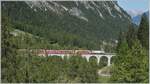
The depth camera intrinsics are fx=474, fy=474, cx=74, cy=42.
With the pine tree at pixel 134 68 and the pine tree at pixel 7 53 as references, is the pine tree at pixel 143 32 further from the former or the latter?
the pine tree at pixel 7 53

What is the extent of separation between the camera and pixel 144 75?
73.1 feet

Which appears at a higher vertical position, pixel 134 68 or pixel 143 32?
pixel 143 32

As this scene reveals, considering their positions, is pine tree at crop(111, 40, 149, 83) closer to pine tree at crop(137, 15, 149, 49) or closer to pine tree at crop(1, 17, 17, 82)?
pine tree at crop(1, 17, 17, 82)

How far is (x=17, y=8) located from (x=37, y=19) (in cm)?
963

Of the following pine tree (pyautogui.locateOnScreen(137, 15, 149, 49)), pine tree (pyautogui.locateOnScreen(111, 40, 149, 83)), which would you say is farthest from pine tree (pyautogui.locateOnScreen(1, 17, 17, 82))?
pine tree (pyautogui.locateOnScreen(137, 15, 149, 49))

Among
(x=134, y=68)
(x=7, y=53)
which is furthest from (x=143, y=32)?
(x=7, y=53)

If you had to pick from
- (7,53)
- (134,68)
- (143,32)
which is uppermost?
(143,32)

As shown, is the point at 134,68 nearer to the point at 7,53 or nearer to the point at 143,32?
the point at 7,53

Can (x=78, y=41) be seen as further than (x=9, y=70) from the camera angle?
Yes

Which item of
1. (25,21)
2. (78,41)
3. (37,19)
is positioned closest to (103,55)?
(78,41)

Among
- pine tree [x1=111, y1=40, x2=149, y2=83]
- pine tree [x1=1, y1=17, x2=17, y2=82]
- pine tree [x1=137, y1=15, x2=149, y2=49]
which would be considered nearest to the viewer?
pine tree [x1=1, y1=17, x2=17, y2=82]

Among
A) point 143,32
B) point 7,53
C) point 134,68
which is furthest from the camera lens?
point 143,32

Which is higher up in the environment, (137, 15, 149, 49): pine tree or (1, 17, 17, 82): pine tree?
(137, 15, 149, 49): pine tree

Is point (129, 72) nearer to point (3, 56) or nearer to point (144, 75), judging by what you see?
point (144, 75)
